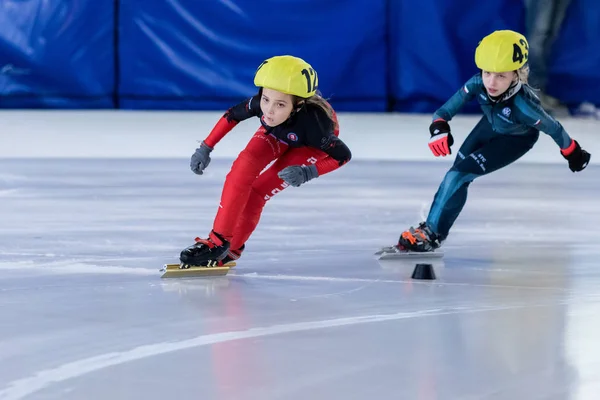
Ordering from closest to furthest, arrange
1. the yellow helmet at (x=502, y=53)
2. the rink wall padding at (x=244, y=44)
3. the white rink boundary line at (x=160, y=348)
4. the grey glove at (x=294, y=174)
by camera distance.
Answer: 1. the white rink boundary line at (x=160, y=348)
2. the grey glove at (x=294, y=174)
3. the yellow helmet at (x=502, y=53)
4. the rink wall padding at (x=244, y=44)

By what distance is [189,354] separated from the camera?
10.1 ft

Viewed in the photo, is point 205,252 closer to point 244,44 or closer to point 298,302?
point 298,302

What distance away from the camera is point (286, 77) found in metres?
4.32

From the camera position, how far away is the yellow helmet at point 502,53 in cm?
470

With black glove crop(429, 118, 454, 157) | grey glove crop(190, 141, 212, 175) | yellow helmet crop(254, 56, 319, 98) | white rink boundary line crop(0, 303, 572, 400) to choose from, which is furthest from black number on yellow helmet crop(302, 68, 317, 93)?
white rink boundary line crop(0, 303, 572, 400)

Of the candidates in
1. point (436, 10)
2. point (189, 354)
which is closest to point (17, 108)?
point (436, 10)

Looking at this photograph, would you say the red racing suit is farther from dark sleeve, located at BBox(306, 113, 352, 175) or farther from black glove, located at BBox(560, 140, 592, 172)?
black glove, located at BBox(560, 140, 592, 172)

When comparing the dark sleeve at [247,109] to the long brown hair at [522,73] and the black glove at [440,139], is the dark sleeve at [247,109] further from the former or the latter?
the long brown hair at [522,73]

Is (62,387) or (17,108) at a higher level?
(17,108)

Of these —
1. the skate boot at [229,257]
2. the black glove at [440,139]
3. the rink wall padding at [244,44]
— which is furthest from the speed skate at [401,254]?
the rink wall padding at [244,44]

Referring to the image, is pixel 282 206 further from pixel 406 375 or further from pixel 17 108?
pixel 17 108

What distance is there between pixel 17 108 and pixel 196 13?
213cm

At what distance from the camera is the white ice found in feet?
9.32

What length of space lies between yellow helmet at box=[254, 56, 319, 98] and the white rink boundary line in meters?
1.03
